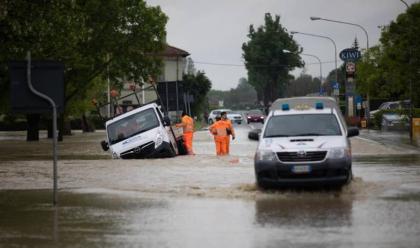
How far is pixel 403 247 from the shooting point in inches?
384

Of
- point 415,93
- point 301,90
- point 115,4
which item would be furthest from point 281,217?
point 301,90

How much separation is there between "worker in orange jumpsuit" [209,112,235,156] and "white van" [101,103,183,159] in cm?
166

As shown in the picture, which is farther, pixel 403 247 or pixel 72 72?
pixel 72 72

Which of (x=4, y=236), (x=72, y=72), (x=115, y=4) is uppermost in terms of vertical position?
(x=115, y=4)

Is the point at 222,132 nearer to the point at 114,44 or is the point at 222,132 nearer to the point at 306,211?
the point at 306,211

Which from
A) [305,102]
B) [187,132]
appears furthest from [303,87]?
[305,102]

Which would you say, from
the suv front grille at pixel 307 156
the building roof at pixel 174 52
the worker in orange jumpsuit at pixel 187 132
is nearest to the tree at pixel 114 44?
the worker in orange jumpsuit at pixel 187 132

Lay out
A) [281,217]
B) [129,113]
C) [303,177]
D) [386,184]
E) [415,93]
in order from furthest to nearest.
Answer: [415,93] → [129,113] → [386,184] → [303,177] → [281,217]

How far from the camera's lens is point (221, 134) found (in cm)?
2830

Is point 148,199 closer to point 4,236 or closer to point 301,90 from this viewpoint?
point 4,236

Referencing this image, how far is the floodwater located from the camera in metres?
10.7

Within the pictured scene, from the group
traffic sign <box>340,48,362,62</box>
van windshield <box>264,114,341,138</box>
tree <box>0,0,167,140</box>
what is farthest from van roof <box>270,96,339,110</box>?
traffic sign <box>340,48,362,62</box>

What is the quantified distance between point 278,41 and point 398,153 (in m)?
98.4

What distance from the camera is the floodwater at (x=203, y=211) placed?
419 inches
